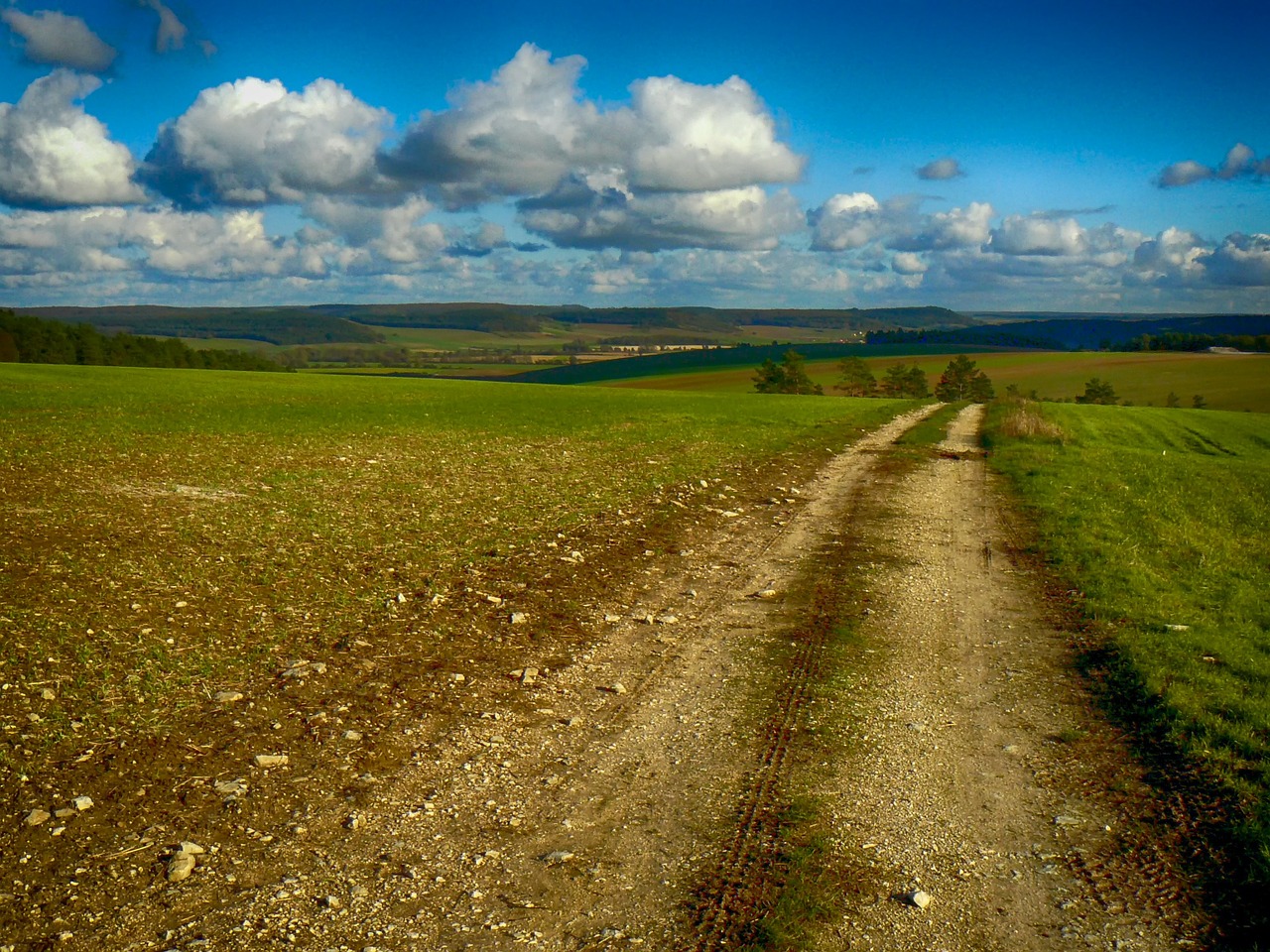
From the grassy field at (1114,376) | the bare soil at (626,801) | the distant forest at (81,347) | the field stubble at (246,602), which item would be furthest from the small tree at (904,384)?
the bare soil at (626,801)

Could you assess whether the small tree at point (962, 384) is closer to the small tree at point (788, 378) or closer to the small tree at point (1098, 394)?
the small tree at point (1098, 394)

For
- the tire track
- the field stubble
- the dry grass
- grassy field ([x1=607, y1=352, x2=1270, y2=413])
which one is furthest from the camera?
grassy field ([x1=607, y1=352, x2=1270, y2=413])

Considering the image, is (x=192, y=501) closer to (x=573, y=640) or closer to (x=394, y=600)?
(x=394, y=600)

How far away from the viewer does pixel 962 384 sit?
121250mm

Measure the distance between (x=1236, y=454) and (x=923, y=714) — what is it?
42.7 metres

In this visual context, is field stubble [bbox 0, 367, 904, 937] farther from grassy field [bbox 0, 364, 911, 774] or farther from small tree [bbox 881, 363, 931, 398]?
small tree [bbox 881, 363, 931, 398]

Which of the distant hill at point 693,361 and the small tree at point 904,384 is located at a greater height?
the distant hill at point 693,361

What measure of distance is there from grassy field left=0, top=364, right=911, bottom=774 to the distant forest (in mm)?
72862

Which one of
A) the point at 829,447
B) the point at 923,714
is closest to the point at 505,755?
the point at 923,714

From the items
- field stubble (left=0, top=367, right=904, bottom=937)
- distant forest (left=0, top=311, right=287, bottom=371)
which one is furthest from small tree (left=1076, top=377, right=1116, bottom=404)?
distant forest (left=0, top=311, right=287, bottom=371)

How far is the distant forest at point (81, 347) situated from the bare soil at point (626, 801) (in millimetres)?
95646

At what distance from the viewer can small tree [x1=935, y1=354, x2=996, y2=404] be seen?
118 m

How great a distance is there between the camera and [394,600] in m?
11.0

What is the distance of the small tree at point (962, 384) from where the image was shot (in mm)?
118000
